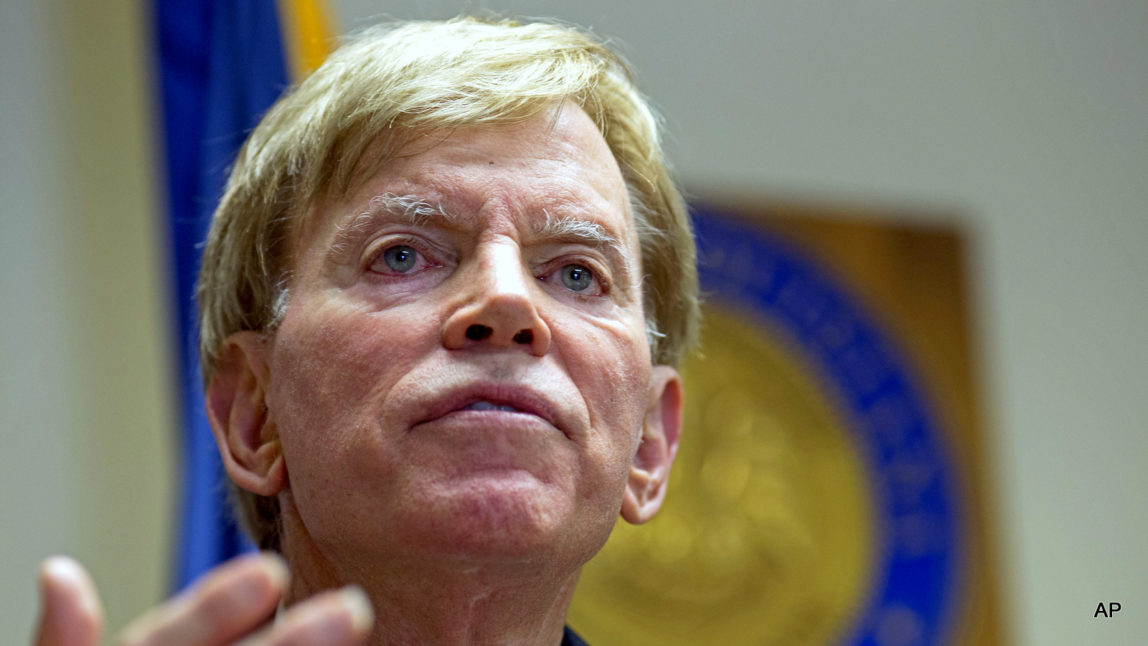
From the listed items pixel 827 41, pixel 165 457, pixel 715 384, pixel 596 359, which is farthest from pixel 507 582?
pixel 827 41

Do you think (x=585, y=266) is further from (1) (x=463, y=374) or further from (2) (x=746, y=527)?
(2) (x=746, y=527)

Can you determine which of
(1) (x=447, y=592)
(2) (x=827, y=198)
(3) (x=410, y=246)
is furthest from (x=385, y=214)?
(2) (x=827, y=198)

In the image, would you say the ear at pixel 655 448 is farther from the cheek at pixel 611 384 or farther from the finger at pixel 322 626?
the finger at pixel 322 626

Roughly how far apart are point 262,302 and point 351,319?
0.25 meters

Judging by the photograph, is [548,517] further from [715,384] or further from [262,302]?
[715,384]

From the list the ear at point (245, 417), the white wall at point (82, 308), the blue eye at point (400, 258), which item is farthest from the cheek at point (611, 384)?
the white wall at point (82, 308)

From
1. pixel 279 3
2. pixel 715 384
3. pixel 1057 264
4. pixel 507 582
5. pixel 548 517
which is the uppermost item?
pixel 279 3

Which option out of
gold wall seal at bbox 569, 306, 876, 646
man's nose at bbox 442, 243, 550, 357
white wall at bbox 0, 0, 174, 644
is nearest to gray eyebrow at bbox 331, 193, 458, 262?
man's nose at bbox 442, 243, 550, 357

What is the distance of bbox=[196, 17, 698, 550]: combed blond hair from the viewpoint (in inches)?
61.7

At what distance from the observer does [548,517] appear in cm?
133

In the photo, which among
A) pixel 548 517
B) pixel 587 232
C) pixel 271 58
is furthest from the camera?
pixel 271 58

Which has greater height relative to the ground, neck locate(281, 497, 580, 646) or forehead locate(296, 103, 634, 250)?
forehead locate(296, 103, 634, 250)

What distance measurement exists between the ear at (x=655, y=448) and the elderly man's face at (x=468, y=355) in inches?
7.3

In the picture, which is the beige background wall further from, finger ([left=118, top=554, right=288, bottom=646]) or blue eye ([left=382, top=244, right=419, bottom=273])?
finger ([left=118, top=554, right=288, bottom=646])
